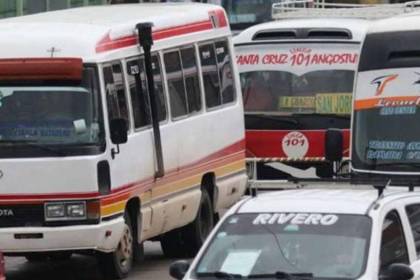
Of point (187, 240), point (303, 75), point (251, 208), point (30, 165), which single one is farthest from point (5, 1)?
point (251, 208)

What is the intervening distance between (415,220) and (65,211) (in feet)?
17.6

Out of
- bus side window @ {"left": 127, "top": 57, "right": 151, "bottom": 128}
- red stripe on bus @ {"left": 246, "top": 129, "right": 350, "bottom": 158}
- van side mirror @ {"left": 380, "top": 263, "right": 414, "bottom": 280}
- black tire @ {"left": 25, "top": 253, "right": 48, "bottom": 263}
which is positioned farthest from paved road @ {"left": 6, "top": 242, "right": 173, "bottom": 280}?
van side mirror @ {"left": 380, "top": 263, "right": 414, "bottom": 280}

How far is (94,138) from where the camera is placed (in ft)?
50.9

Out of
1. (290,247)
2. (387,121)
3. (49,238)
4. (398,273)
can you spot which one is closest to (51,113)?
(49,238)

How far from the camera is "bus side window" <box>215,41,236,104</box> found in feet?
64.5

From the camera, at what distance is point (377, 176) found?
15.1 m

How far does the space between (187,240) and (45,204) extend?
3.62m

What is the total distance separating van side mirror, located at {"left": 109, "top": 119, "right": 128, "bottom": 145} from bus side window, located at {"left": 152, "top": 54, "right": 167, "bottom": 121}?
1692 mm

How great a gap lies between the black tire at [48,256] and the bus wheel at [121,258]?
0.44 m

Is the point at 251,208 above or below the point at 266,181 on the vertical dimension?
above

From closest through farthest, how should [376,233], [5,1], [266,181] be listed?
[376,233], [266,181], [5,1]

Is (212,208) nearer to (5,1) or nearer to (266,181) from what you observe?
(266,181)

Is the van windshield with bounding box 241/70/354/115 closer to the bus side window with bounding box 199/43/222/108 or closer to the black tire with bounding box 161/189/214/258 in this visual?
the bus side window with bounding box 199/43/222/108

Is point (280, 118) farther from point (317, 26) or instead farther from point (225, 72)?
point (225, 72)
